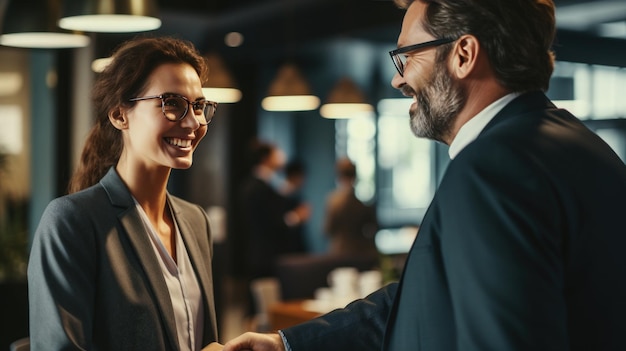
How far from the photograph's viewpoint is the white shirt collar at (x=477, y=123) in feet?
5.88

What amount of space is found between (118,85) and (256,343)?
0.75 meters

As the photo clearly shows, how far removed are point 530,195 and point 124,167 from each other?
3.44 feet

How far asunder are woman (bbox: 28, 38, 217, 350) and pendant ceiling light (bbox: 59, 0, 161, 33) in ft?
3.47

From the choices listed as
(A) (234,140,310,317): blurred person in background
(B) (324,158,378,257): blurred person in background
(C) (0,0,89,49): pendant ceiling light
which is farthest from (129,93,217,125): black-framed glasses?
(B) (324,158,378,257): blurred person in background

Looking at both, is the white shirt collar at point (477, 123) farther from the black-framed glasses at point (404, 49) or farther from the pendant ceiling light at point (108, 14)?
the pendant ceiling light at point (108, 14)

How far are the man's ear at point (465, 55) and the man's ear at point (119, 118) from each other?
0.83 metres

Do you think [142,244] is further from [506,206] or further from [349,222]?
[349,222]

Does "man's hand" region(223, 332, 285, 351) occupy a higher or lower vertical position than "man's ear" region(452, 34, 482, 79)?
lower

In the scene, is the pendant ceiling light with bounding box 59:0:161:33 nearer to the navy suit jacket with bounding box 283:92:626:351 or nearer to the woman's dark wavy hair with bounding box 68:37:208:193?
the woman's dark wavy hair with bounding box 68:37:208:193

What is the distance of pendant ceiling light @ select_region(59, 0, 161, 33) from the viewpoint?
10.4 ft

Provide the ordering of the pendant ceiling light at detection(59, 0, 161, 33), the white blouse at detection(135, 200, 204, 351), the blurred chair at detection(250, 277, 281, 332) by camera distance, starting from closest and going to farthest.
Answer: the white blouse at detection(135, 200, 204, 351), the pendant ceiling light at detection(59, 0, 161, 33), the blurred chair at detection(250, 277, 281, 332)

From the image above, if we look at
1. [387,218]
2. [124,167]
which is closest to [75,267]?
[124,167]

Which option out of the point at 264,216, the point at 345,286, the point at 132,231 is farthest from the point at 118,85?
the point at 264,216

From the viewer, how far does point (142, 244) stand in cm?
201
